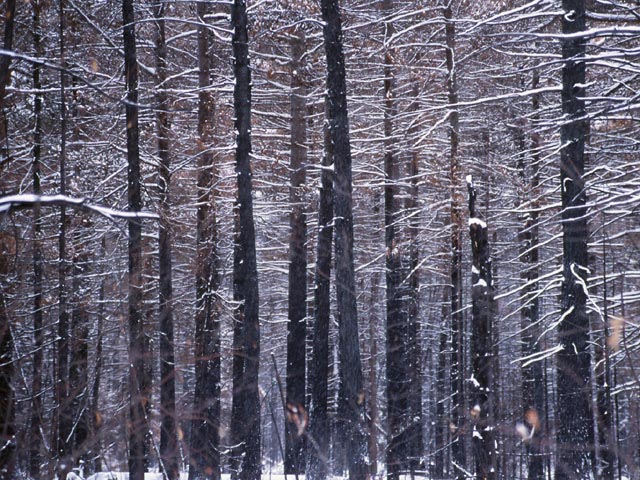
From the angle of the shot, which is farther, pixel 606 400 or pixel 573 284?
pixel 573 284

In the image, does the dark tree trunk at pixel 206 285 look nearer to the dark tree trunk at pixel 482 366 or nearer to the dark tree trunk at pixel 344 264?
the dark tree trunk at pixel 344 264

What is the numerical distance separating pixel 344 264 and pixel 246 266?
2343 millimetres

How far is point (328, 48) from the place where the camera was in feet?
43.3

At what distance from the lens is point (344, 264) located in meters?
12.7

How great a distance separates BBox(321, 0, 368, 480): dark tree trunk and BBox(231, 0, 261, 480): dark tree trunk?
6.52 ft

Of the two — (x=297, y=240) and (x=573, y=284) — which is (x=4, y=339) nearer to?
(x=573, y=284)

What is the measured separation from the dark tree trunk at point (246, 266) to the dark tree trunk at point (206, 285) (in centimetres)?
194

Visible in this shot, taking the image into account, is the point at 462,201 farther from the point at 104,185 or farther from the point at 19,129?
the point at 19,129

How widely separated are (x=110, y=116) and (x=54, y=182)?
258 centimetres

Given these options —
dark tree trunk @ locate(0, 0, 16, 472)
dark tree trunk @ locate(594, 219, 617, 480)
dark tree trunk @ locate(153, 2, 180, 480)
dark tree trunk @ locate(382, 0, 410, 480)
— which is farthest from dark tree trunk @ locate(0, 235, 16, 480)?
dark tree trunk @ locate(382, 0, 410, 480)

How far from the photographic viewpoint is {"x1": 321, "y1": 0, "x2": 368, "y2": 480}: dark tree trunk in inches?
469

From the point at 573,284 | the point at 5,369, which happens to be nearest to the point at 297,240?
the point at 573,284

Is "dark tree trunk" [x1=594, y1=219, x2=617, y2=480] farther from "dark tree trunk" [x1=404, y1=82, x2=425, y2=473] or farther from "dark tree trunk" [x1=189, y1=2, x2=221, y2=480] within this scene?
"dark tree trunk" [x1=189, y1=2, x2=221, y2=480]

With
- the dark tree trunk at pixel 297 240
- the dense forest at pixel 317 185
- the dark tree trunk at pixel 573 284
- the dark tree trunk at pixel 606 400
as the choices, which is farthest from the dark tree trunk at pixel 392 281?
the dark tree trunk at pixel 573 284
